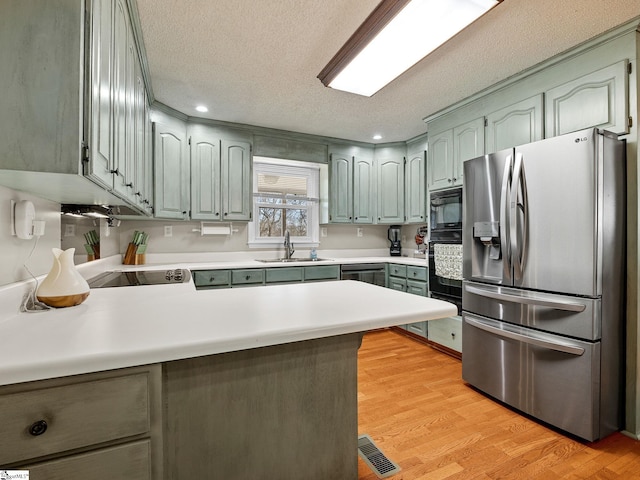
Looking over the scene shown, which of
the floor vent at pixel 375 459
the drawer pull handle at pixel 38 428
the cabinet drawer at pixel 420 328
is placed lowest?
the floor vent at pixel 375 459

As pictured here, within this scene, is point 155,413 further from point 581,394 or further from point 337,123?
point 337,123

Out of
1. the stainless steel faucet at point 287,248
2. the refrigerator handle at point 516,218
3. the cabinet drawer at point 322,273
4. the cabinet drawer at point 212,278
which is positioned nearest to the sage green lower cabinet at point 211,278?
the cabinet drawer at point 212,278

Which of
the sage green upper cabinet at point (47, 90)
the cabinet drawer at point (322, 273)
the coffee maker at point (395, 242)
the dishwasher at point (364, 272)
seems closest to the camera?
the sage green upper cabinet at point (47, 90)

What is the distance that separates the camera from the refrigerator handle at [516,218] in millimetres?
1939

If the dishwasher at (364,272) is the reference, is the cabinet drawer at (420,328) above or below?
below

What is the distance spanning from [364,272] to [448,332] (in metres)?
1.14

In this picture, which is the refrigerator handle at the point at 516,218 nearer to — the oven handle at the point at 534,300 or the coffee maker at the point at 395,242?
the oven handle at the point at 534,300

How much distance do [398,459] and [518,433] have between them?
2.59ft

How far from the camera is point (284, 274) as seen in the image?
10.5 feet

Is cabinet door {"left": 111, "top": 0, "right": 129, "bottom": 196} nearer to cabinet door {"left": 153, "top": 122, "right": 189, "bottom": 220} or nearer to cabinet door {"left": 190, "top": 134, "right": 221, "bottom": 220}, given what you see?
cabinet door {"left": 153, "top": 122, "right": 189, "bottom": 220}

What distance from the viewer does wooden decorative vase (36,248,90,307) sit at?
3.56 feet

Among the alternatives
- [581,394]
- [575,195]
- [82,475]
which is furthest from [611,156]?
[82,475]

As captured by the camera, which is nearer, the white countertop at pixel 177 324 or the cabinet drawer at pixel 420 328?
the white countertop at pixel 177 324

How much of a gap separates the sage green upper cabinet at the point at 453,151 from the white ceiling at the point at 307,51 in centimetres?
27
